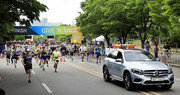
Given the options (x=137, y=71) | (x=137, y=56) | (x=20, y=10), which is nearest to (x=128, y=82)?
(x=137, y=71)

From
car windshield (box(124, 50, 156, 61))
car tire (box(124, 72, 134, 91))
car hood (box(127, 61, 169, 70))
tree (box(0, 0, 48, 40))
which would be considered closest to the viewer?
car hood (box(127, 61, 169, 70))

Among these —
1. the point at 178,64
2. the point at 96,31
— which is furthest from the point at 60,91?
the point at 96,31

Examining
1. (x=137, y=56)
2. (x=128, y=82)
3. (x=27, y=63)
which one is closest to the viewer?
(x=128, y=82)

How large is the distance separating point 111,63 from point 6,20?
6.47 metres

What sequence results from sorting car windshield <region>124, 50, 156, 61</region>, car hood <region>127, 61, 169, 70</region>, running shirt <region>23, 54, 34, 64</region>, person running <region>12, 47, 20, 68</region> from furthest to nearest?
person running <region>12, 47, 20, 68</region>, running shirt <region>23, 54, 34, 64</region>, car windshield <region>124, 50, 156, 61</region>, car hood <region>127, 61, 169, 70</region>

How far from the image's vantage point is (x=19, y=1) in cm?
1527

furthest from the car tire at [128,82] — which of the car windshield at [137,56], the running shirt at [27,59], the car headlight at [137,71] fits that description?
the running shirt at [27,59]

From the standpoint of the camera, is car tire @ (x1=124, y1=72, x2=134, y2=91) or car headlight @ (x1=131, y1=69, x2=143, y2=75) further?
car tire @ (x1=124, y1=72, x2=134, y2=91)

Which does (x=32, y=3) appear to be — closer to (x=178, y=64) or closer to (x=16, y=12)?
(x=16, y=12)

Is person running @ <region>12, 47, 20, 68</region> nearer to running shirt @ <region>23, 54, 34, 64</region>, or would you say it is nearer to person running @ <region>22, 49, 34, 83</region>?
person running @ <region>22, 49, 34, 83</region>

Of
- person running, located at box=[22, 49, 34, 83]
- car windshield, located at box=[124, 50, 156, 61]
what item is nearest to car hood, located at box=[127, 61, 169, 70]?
car windshield, located at box=[124, 50, 156, 61]

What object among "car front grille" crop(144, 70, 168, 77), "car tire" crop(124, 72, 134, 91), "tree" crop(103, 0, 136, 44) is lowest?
"car tire" crop(124, 72, 134, 91)

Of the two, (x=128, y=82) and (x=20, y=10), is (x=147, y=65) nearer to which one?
(x=128, y=82)

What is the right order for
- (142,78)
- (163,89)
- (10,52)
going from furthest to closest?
1. (10,52)
2. (163,89)
3. (142,78)
